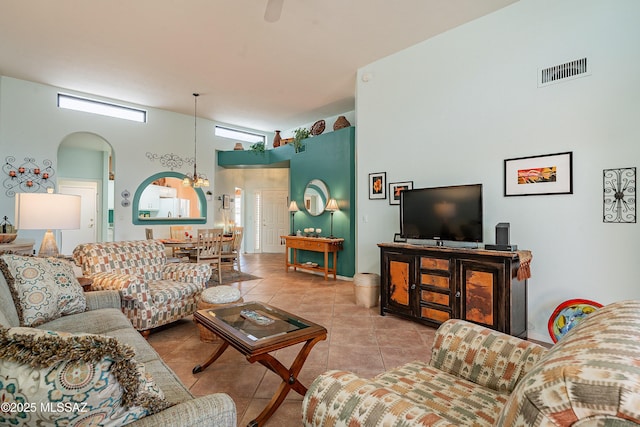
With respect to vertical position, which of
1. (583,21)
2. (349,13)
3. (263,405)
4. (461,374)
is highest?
(349,13)

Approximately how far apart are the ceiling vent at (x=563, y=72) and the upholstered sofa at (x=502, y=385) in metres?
2.71

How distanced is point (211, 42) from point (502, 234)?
13.6 feet

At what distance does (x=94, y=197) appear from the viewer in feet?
26.0

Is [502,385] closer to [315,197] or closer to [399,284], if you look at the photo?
[399,284]

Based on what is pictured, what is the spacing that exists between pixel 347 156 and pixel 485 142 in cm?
262

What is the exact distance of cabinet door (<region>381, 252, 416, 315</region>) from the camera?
3.40 metres

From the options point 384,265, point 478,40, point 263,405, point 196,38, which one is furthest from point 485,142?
point 196,38

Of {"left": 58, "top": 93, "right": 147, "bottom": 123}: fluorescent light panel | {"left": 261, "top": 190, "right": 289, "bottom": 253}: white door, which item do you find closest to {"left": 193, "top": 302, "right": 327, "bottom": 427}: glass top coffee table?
{"left": 58, "top": 93, "right": 147, "bottom": 123}: fluorescent light panel

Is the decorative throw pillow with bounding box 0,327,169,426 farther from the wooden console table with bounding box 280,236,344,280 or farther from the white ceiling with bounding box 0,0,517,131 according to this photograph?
the wooden console table with bounding box 280,236,344,280

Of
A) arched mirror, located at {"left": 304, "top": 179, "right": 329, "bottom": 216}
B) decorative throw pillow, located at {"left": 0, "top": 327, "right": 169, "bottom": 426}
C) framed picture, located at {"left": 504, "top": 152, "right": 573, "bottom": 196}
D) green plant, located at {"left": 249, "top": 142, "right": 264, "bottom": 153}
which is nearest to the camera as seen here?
decorative throw pillow, located at {"left": 0, "top": 327, "right": 169, "bottom": 426}

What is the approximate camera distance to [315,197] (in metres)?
6.38

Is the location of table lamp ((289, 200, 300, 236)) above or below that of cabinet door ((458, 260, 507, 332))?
above

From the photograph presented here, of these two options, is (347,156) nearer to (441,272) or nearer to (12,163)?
(441,272)

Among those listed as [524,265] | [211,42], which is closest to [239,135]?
[211,42]
